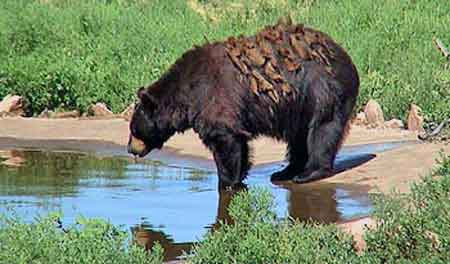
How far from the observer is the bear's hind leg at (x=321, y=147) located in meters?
11.5

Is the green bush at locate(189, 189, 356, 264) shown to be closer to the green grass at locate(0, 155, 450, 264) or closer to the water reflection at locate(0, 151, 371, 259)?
the green grass at locate(0, 155, 450, 264)

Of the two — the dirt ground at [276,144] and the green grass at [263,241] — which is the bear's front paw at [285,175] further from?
the green grass at [263,241]

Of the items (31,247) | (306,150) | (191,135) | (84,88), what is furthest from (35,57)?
(31,247)

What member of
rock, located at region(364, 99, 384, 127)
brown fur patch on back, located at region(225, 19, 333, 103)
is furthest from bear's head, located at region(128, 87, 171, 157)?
rock, located at region(364, 99, 384, 127)

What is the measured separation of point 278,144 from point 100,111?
3297 mm

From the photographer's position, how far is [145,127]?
11742mm

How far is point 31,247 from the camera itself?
6.22 m

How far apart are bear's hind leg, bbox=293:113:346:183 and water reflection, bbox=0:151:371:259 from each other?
6.2 inches

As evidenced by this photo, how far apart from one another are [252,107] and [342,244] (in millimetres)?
4956

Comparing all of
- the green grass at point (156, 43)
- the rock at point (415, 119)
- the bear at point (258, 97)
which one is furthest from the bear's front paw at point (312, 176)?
the rock at point (415, 119)

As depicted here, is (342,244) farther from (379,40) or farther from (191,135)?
(379,40)

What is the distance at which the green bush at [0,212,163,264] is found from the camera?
6105mm

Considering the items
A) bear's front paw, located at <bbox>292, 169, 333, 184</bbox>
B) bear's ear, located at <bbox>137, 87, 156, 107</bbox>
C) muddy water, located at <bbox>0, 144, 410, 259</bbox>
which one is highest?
bear's ear, located at <bbox>137, 87, 156, 107</bbox>

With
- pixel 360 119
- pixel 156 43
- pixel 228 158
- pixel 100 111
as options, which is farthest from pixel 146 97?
pixel 156 43
